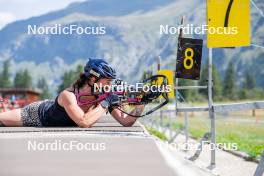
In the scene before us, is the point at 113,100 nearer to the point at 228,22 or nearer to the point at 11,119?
the point at 11,119

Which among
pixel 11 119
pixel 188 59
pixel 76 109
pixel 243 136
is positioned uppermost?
pixel 188 59

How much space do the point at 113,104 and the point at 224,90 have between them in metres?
169

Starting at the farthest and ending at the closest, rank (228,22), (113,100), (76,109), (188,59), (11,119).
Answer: (188,59)
(228,22)
(11,119)
(76,109)
(113,100)

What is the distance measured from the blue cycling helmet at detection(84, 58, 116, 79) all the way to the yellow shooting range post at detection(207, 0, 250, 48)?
252cm

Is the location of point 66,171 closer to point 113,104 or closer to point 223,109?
point 113,104

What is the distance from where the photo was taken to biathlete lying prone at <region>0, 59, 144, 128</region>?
531 cm

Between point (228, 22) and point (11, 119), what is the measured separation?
10.1ft

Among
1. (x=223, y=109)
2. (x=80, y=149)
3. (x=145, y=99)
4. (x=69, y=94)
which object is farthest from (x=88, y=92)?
(x=80, y=149)

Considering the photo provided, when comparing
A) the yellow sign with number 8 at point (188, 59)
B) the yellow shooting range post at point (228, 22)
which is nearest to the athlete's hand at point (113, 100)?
the yellow shooting range post at point (228, 22)

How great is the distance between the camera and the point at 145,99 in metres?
5.43

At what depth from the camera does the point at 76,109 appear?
547cm

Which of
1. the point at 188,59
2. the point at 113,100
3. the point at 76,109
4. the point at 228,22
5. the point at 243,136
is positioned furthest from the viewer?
the point at 243,136

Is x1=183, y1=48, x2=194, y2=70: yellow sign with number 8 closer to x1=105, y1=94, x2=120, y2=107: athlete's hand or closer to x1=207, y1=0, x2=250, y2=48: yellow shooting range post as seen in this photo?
x1=207, y1=0, x2=250, y2=48: yellow shooting range post

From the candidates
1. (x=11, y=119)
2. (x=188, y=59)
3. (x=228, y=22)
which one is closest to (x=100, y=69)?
(x=11, y=119)
